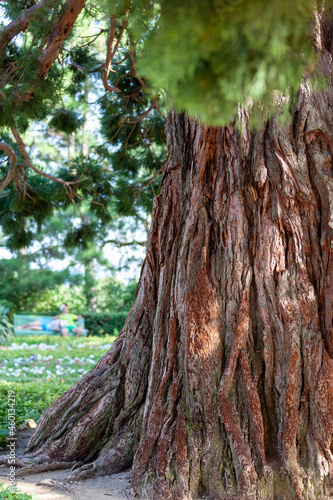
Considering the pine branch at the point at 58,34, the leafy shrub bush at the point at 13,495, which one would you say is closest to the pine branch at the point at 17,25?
the pine branch at the point at 58,34

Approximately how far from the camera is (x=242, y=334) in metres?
2.95

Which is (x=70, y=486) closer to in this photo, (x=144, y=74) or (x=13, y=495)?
(x=13, y=495)

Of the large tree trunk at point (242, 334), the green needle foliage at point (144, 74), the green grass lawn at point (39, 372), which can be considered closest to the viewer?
the green needle foliage at point (144, 74)

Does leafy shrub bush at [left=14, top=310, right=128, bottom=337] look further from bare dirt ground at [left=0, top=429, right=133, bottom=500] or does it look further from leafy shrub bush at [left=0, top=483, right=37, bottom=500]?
leafy shrub bush at [left=0, top=483, right=37, bottom=500]

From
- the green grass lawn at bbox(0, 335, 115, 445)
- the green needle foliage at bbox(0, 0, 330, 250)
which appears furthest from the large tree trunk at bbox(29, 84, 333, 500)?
the green grass lawn at bbox(0, 335, 115, 445)

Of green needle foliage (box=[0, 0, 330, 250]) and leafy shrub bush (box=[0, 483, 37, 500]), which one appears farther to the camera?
leafy shrub bush (box=[0, 483, 37, 500])

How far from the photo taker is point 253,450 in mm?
2799

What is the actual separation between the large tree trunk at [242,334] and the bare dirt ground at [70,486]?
0.11m

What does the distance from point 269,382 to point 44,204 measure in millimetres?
4494

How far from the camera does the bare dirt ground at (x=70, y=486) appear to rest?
2.88 meters

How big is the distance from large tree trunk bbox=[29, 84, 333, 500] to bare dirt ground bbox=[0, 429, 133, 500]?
0.38 feet

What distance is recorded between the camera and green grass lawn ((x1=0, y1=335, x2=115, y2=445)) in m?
5.12

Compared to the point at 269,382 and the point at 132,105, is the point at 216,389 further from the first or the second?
the point at 132,105

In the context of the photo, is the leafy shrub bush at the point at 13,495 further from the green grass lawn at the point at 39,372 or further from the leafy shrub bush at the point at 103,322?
the leafy shrub bush at the point at 103,322
